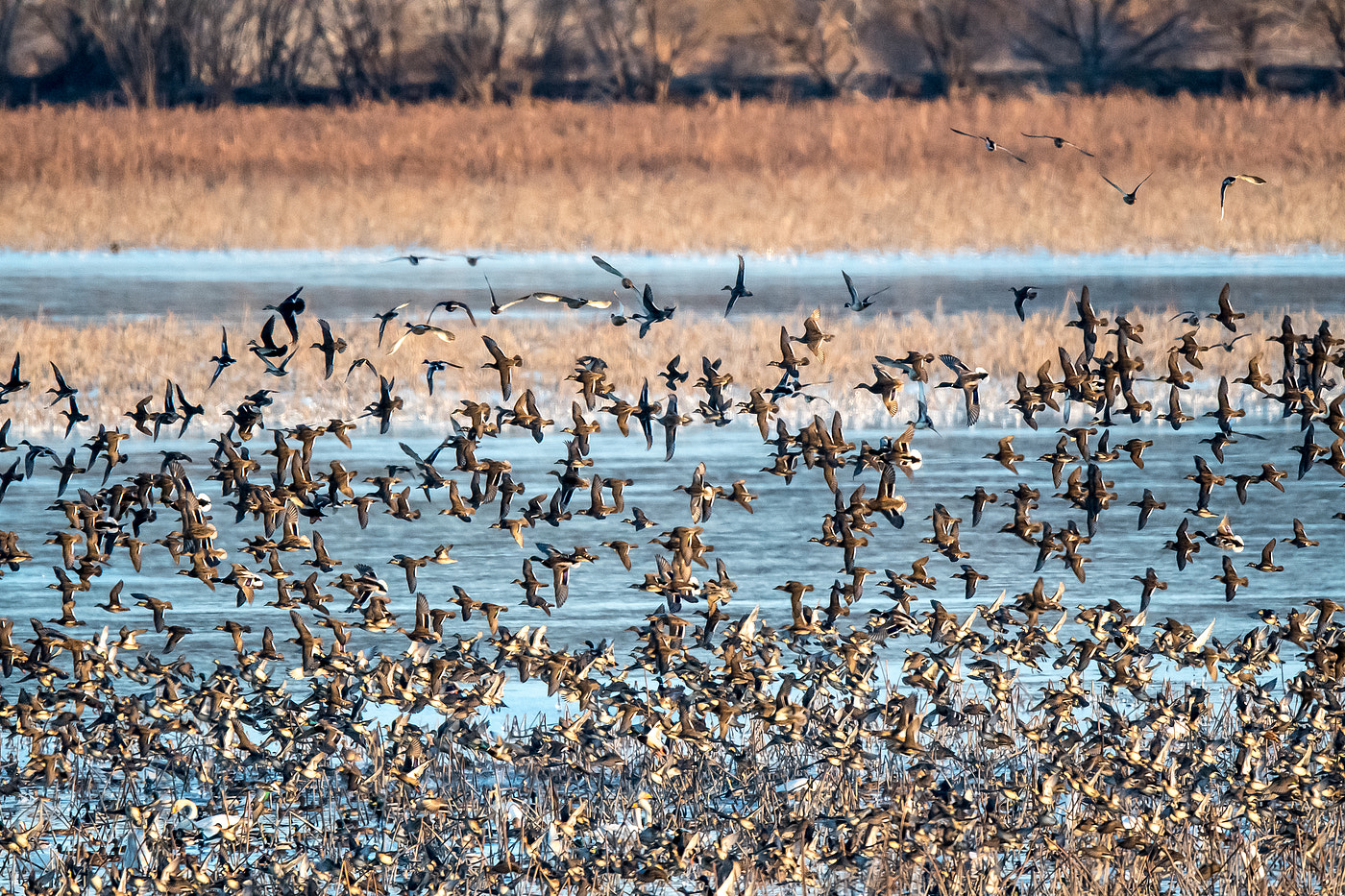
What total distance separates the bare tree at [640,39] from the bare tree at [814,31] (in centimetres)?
273

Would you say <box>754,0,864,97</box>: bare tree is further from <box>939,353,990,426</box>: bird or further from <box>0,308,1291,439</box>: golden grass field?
<box>939,353,990,426</box>: bird

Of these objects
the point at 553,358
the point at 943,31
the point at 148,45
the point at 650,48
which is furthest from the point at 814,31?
the point at 553,358

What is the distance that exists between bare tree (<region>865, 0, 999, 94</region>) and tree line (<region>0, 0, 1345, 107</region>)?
0.08 m

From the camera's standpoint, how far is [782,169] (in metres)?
28.4

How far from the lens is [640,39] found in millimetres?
76750

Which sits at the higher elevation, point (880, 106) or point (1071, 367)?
point (880, 106)

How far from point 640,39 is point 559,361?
6222 centimetres

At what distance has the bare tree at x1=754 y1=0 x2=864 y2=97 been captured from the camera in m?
64.9

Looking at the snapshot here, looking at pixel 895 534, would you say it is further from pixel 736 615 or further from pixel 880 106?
pixel 880 106

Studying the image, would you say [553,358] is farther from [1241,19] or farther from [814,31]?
[814,31]

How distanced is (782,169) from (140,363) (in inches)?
556

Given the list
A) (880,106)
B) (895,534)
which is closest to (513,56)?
(880,106)

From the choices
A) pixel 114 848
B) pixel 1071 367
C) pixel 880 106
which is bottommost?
pixel 114 848

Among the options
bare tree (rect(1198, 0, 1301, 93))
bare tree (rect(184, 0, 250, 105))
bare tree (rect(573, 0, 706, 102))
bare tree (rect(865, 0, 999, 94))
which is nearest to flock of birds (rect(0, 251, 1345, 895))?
bare tree (rect(573, 0, 706, 102))
